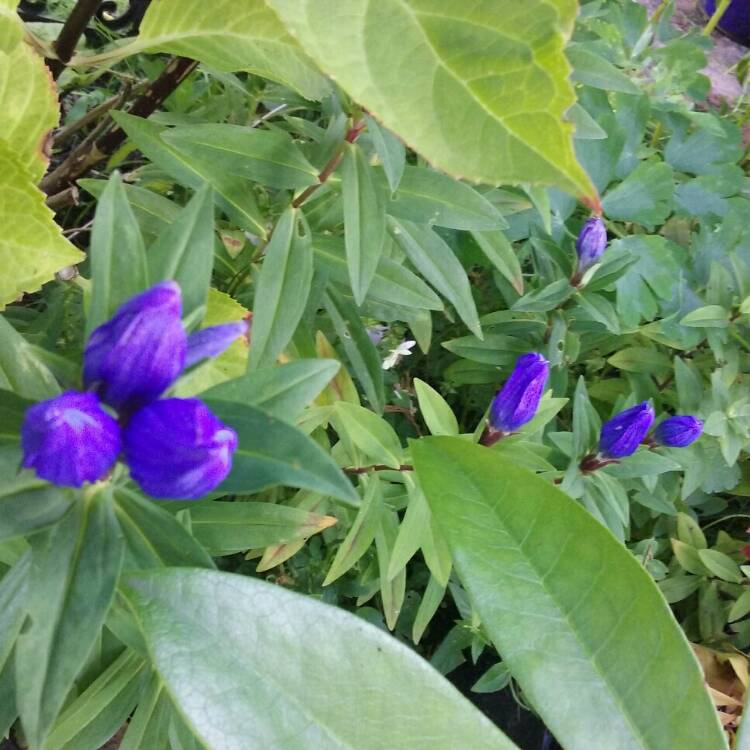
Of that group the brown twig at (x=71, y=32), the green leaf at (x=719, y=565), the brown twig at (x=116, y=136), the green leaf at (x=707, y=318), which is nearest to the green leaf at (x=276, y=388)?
the brown twig at (x=71, y=32)

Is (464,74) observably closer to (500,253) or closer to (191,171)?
(191,171)

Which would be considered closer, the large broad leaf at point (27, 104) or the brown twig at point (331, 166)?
the large broad leaf at point (27, 104)

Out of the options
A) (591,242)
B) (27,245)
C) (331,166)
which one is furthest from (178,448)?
(591,242)

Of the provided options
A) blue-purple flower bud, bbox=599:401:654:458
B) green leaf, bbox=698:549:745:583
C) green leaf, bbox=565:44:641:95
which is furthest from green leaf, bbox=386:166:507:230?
green leaf, bbox=698:549:745:583

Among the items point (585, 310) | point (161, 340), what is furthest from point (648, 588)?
point (585, 310)

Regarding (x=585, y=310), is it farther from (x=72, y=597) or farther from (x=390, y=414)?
(x=72, y=597)

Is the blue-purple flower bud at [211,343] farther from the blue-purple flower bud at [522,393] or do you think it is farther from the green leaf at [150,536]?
the blue-purple flower bud at [522,393]

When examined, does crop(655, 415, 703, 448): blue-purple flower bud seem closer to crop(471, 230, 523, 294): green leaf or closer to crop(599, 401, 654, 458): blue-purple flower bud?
crop(599, 401, 654, 458): blue-purple flower bud
